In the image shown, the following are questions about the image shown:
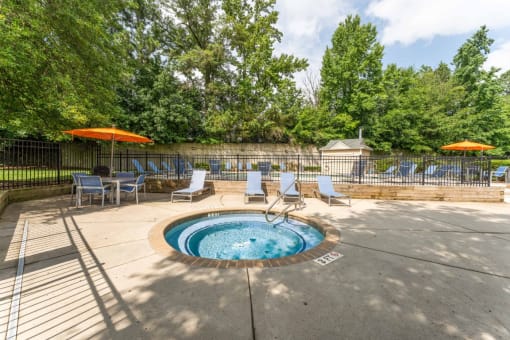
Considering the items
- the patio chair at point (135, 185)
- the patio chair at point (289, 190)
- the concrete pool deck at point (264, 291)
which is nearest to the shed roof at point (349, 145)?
the patio chair at point (289, 190)

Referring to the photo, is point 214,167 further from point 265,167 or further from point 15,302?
point 15,302

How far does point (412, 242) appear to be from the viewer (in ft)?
12.8

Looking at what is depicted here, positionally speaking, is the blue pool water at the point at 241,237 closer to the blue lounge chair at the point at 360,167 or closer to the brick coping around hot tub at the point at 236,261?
the brick coping around hot tub at the point at 236,261

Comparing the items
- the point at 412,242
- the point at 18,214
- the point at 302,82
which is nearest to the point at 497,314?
the point at 412,242

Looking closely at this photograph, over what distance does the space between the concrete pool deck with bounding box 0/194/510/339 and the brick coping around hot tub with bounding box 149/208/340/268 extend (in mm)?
123

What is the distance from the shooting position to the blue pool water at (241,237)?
14.0ft

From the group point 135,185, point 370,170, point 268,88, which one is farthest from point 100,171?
point 268,88

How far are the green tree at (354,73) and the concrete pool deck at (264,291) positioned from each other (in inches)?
809

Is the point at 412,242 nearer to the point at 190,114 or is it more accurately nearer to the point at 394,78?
the point at 190,114

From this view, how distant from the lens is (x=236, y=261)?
10.2 ft

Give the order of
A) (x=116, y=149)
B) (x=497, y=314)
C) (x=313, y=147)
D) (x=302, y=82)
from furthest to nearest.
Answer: (x=302, y=82) → (x=313, y=147) → (x=116, y=149) → (x=497, y=314)

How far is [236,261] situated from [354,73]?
81.9ft

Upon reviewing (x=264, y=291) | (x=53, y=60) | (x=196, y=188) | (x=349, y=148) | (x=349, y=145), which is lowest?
(x=264, y=291)

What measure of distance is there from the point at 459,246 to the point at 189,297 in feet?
15.0
